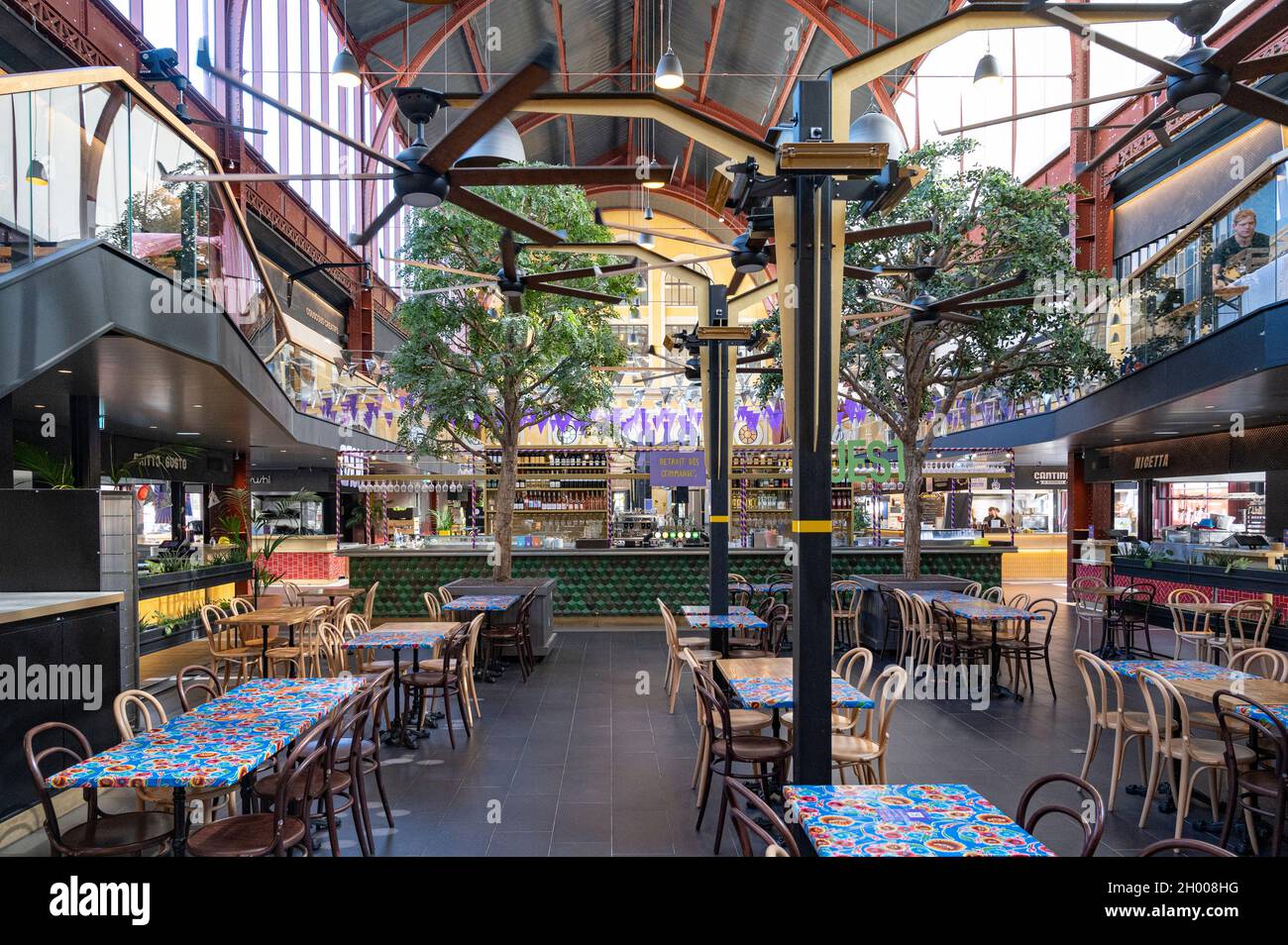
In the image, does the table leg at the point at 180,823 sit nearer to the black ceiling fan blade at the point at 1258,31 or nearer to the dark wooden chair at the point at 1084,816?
the dark wooden chair at the point at 1084,816

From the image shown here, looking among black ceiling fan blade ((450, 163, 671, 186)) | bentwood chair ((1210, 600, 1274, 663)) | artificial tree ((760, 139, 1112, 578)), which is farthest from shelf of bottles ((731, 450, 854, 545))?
black ceiling fan blade ((450, 163, 671, 186))

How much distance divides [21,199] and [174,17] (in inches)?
335

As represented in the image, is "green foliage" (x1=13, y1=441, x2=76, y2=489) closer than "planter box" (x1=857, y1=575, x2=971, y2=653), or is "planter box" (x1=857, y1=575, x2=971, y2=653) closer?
"green foliage" (x1=13, y1=441, x2=76, y2=489)

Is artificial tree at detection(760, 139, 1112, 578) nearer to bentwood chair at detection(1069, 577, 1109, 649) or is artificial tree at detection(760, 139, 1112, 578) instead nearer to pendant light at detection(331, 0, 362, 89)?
bentwood chair at detection(1069, 577, 1109, 649)

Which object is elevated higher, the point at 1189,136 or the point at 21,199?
the point at 1189,136

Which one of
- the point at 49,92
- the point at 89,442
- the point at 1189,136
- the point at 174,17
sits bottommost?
the point at 89,442

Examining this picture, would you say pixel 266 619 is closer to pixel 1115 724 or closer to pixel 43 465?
pixel 43 465

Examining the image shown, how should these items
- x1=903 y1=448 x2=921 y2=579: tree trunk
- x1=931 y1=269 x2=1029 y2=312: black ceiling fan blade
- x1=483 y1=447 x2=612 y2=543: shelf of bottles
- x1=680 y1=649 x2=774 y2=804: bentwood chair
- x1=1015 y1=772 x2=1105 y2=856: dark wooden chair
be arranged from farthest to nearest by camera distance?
x1=483 y1=447 x2=612 y2=543: shelf of bottles
x1=903 y1=448 x2=921 y2=579: tree trunk
x1=931 y1=269 x2=1029 y2=312: black ceiling fan blade
x1=680 y1=649 x2=774 y2=804: bentwood chair
x1=1015 y1=772 x2=1105 y2=856: dark wooden chair

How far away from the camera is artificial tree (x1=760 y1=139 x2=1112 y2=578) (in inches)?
333

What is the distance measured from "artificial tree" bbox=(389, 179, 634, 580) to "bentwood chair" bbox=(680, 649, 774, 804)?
484 cm

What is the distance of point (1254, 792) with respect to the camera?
360 centimetres

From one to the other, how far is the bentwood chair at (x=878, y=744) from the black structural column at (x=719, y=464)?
2.52 metres
